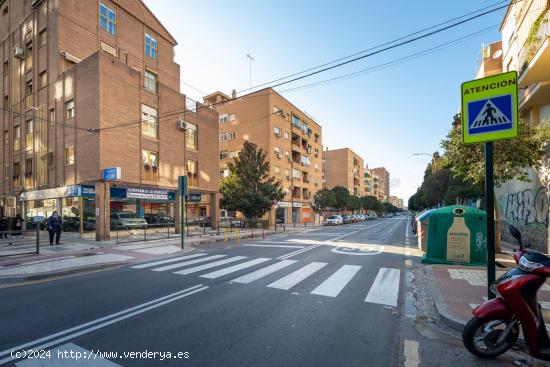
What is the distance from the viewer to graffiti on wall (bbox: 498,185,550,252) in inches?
436

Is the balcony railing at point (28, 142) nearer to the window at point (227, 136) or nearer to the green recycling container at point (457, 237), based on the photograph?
the window at point (227, 136)

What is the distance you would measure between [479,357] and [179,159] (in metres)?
22.0

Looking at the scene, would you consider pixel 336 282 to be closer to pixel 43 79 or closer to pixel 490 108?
pixel 490 108

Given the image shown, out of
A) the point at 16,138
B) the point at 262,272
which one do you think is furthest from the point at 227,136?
the point at 262,272

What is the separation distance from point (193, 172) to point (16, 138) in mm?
15339

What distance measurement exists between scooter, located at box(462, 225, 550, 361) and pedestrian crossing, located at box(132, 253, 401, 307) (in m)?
2.00

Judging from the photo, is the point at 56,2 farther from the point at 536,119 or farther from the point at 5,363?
the point at 536,119

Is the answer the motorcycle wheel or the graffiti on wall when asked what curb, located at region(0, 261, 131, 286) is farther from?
the graffiti on wall

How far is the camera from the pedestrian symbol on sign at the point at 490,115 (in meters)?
4.22

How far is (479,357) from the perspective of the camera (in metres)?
3.43

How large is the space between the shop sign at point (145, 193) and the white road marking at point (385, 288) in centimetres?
1643

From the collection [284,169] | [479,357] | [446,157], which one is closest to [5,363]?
[479,357]

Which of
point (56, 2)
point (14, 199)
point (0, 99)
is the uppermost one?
point (56, 2)

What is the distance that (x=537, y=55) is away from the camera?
971 cm
